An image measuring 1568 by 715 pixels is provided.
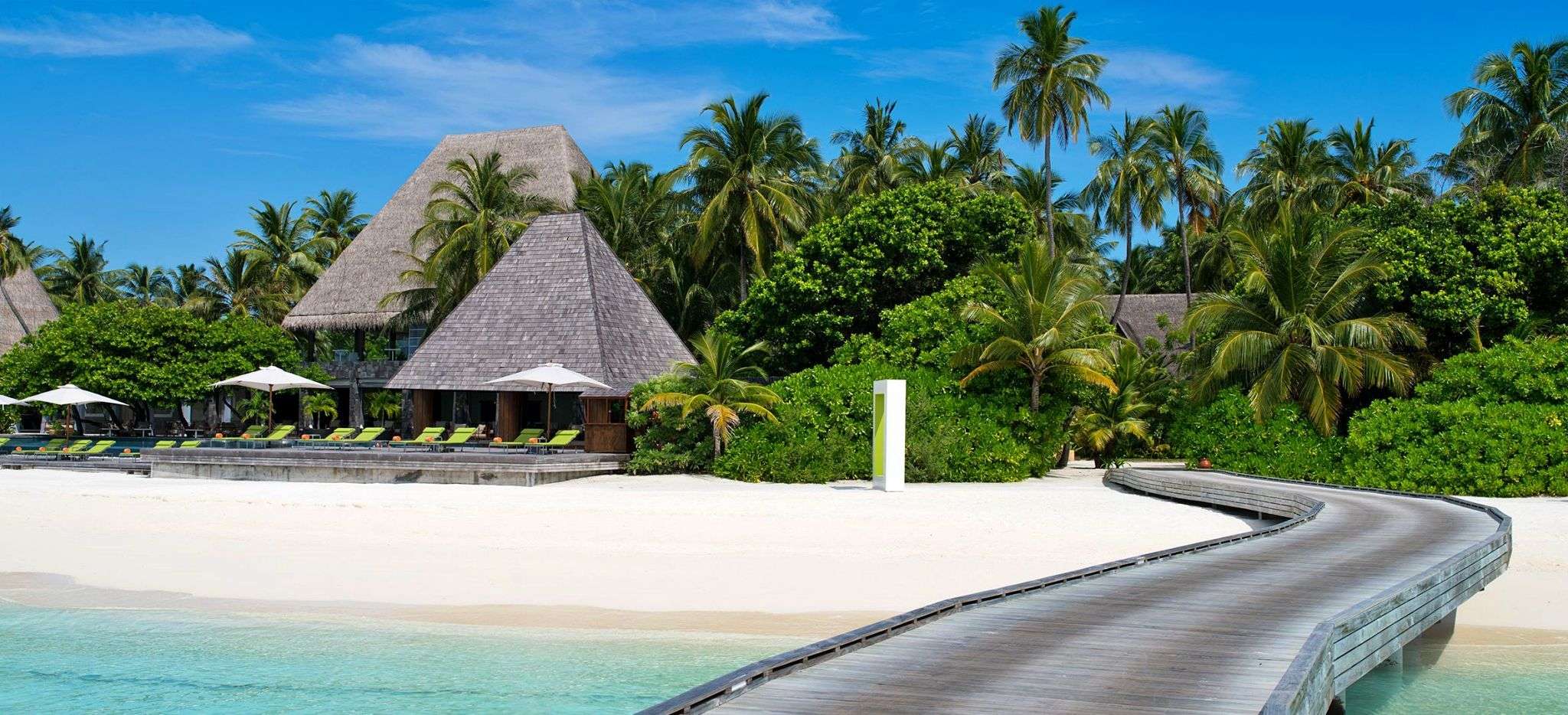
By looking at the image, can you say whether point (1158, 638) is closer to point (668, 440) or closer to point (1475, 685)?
point (1475, 685)

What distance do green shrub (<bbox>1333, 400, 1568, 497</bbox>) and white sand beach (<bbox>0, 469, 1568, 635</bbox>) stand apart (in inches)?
30.5

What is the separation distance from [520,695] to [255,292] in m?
43.6

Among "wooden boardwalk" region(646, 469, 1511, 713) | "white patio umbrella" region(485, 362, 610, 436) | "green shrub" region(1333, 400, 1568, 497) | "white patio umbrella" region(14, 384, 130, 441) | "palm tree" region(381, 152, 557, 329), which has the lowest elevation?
"wooden boardwalk" region(646, 469, 1511, 713)

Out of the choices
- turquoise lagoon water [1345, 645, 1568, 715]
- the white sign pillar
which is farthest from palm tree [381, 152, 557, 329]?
turquoise lagoon water [1345, 645, 1568, 715]

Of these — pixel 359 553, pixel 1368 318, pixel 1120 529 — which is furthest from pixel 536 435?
pixel 1368 318

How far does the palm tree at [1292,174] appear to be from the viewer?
36.3m

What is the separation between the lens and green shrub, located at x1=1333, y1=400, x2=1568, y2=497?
761 inches

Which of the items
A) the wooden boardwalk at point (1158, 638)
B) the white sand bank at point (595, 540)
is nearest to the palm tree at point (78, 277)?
the white sand bank at point (595, 540)

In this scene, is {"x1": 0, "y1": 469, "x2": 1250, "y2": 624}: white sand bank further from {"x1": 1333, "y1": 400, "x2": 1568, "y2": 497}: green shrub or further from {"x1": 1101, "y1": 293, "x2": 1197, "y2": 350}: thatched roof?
{"x1": 1101, "y1": 293, "x2": 1197, "y2": 350}: thatched roof

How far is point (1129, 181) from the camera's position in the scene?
38.3 meters

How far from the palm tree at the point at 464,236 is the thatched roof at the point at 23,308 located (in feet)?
75.7

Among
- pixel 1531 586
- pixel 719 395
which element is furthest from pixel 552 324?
pixel 1531 586

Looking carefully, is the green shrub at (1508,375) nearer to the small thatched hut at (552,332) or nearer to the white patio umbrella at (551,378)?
the small thatched hut at (552,332)

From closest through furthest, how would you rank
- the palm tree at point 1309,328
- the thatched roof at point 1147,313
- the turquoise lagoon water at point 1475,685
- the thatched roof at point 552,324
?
the turquoise lagoon water at point 1475,685 < the palm tree at point 1309,328 < the thatched roof at point 552,324 < the thatched roof at point 1147,313
